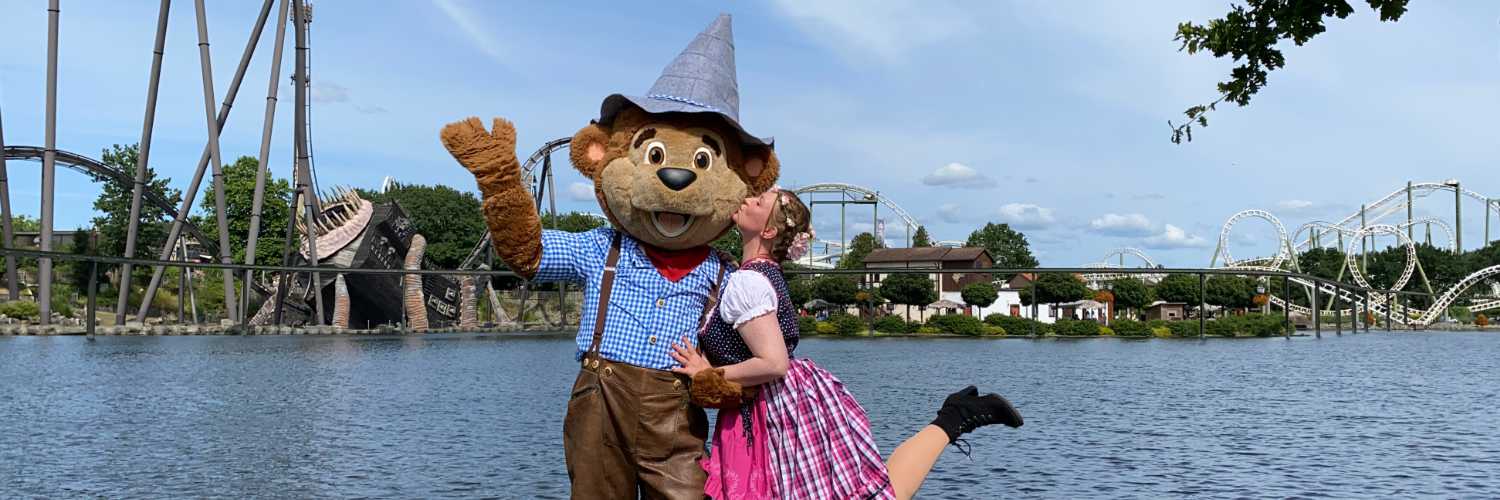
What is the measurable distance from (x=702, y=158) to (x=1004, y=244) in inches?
3886

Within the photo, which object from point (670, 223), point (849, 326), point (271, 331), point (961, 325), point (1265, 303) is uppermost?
point (670, 223)

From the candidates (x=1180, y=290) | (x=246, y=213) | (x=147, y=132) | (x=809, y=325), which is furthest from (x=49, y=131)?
(x=1180, y=290)

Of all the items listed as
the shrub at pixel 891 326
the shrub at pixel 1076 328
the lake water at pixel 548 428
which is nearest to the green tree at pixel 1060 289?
the shrub at pixel 1076 328

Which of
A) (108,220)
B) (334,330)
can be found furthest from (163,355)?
(108,220)

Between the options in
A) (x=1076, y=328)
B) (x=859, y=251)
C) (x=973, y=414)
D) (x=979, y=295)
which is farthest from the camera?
(x=859, y=251)

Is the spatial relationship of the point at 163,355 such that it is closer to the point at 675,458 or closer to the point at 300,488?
the point at 300,488

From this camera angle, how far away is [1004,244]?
4013 inches

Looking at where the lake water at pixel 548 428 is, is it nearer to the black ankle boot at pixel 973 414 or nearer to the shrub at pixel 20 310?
the black ankle boot at pixel 973 414

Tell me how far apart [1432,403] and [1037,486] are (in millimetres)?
11818

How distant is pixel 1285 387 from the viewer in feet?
72.9

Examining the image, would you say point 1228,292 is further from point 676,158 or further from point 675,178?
point 675,178

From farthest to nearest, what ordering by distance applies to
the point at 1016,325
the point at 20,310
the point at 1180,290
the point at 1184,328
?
1. the point at 1180,290
2. the point at 1184,328
3. the point at 1016,325
4. the point at 20,310

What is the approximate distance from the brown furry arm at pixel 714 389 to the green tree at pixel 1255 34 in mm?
2828

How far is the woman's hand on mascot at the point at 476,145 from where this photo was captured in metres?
5.02
